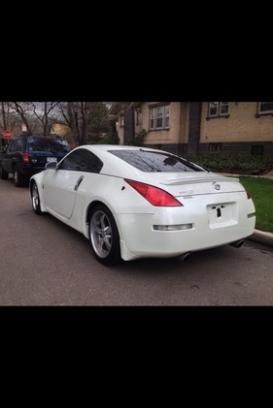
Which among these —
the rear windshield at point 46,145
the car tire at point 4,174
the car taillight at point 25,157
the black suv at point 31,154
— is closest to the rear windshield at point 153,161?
the black suv at point 31,154

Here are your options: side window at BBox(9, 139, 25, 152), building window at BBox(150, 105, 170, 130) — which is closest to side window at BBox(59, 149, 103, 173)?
side window at BBox(9, 139, 25, 152)

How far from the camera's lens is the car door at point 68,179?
4.02 metres

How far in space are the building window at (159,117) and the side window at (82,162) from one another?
1518 centimetres

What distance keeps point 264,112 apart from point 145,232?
13.0 m

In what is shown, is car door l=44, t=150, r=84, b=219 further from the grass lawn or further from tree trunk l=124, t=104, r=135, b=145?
tree trunk l=124, t=104, r=135, b=145

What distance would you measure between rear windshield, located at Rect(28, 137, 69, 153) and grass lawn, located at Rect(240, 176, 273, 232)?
6271mm

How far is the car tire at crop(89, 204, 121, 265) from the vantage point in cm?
322

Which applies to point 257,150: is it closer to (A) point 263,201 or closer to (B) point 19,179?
(A) point 263,201

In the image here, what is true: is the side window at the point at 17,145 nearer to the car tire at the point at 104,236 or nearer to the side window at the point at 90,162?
the side window at the point at 90,162
